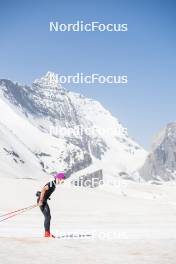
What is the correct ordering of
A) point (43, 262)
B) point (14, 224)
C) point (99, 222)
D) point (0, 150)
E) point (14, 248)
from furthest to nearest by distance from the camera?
point (0, 150)
point (99, 222)
point (14, 224)
point (14, 248)
point (43, 262)

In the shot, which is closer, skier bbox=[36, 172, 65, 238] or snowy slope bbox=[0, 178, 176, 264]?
snowy slope bbox=[0, 178, 176, 264]

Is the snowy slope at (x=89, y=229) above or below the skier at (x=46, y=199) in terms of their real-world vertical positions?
below

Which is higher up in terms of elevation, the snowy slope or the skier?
the skier

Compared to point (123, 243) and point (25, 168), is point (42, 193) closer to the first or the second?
point (123, 243)

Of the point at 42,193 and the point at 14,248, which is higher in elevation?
the point at 42,193

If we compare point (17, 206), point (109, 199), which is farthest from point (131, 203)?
point (17, 206)

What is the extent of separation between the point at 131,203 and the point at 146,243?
1974 cm

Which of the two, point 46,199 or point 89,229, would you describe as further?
point 89,229

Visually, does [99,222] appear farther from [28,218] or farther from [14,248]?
[14,248]

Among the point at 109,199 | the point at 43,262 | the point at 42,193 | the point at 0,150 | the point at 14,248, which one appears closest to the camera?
the point at 43,262

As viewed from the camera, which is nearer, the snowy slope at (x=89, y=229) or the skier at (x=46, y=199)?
the snowy slope at (x=89, y=229)

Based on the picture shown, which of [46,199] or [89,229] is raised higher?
[46,199]

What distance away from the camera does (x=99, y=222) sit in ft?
77.4

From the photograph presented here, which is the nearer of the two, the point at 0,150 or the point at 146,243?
the point at 146,243
